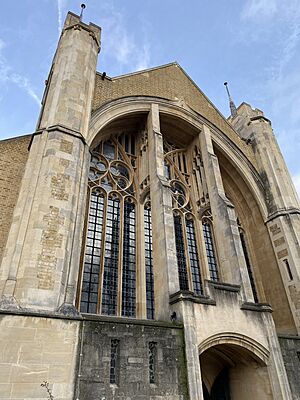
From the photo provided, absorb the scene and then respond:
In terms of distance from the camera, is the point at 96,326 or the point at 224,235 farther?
the point at 224,235

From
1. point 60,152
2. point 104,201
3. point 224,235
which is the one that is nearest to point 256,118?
point 224,235

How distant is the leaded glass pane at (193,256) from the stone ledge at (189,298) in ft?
9.96

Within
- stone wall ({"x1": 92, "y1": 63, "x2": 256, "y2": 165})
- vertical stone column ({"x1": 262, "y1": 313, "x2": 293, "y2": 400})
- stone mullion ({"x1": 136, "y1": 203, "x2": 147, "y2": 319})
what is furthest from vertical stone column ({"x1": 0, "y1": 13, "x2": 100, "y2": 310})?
vertical stone column ({"x1": 262, "y1": 313, "x2": 293, "y2": 400})

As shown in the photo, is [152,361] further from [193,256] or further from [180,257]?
[193,256]

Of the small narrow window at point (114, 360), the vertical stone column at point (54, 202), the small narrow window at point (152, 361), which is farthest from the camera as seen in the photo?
the vertical stone column at point (54, 202)

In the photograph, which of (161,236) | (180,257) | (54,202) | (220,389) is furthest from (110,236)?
(220,389)

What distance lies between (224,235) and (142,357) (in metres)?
5.45

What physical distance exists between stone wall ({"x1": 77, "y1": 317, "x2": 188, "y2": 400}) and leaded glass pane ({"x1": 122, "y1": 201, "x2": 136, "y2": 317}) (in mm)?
2882

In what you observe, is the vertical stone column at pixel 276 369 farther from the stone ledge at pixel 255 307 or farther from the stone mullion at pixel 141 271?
the stone mullion at pixel 141 271

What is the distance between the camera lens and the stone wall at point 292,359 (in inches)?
316

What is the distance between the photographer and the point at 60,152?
8.94 meters

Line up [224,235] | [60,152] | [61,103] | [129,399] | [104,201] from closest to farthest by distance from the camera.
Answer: [129,399] < [60,152] < [61,103] < [224,235] < [104,201]

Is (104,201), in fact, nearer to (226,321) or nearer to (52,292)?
(52,292)

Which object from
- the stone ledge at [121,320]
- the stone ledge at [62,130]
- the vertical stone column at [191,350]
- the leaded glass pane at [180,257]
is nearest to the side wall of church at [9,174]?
the stone ledge at [62,130]
